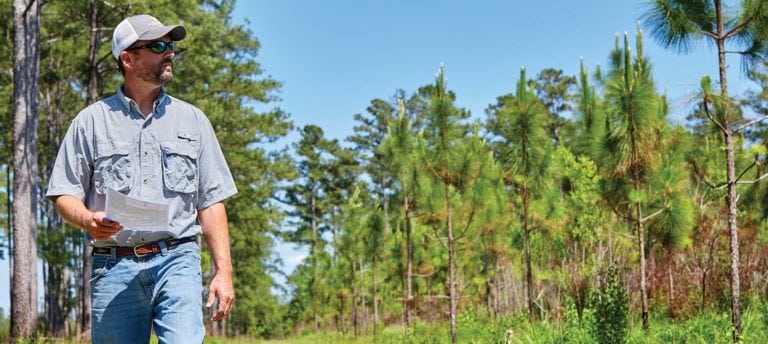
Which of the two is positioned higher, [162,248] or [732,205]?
[732,205]

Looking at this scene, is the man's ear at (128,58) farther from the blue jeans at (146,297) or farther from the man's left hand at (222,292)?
the man's left hand at (222,292)

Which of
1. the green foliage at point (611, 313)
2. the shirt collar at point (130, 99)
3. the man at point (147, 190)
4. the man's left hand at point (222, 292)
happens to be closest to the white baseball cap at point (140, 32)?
the man at point (147, 190)

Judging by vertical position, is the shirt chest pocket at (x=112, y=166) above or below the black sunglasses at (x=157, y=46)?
below

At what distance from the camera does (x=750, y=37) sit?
33.0ft

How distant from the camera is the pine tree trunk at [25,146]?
1236cm

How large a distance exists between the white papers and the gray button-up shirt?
0.41 ft

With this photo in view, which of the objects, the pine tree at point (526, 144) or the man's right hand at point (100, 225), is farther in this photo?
the pine tree at point (526, 144)

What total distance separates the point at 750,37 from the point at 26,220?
10844mm

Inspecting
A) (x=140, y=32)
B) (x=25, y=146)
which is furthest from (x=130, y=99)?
(x=25, y=146)

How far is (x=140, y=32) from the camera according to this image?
2797 millimetres

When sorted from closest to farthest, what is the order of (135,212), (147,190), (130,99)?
(135,212), (147,190), (130,99)

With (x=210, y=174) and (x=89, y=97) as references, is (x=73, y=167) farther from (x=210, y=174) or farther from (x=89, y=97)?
(x=89, y=97)

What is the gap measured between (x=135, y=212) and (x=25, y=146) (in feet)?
38.5

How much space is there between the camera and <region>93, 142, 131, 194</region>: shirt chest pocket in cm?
275
